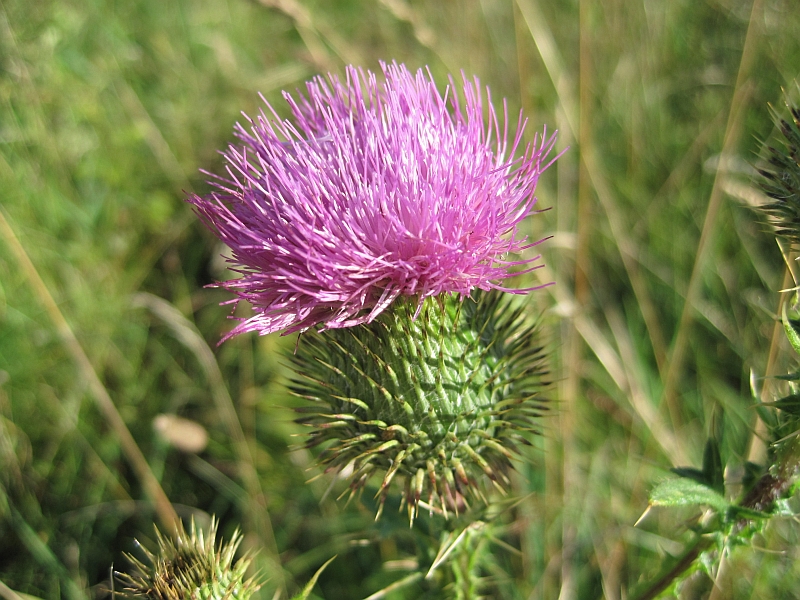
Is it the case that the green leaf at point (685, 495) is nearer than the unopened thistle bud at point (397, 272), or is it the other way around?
the green leaf at point (685, 495)

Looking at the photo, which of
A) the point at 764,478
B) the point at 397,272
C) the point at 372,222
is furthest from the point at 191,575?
the point at 764,478

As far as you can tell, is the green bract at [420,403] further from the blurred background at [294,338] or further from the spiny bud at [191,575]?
the spiny bud at [191,575]

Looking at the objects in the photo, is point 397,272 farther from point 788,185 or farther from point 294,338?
point 294,338

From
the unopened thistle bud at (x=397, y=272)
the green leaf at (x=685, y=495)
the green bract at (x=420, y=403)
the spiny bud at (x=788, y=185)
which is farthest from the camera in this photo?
the green bract at (x=420, y=403)

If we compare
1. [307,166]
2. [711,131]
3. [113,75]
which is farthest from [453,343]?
[113,75]

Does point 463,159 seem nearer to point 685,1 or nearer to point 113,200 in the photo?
point 113,200

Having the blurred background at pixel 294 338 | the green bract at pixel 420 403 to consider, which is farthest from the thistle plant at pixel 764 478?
the blurred background at pixel 294 338

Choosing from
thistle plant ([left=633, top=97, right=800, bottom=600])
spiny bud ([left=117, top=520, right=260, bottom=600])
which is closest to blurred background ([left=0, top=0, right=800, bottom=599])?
spiny bud ([left=117, top=520, right=260, bottom=600])

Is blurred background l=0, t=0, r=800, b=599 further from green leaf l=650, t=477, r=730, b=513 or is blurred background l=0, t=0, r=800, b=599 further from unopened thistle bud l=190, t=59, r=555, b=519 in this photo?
green leaf l=650, t=477, r=730, b=513

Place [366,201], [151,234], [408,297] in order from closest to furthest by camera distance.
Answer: [366,201] < [408,297] < [151,234]
